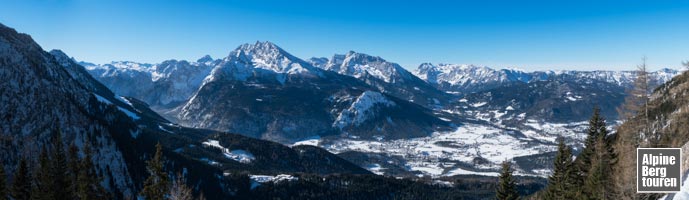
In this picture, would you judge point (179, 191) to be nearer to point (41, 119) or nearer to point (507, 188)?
point (507, 188)

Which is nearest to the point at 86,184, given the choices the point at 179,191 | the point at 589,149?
the point at 179,191

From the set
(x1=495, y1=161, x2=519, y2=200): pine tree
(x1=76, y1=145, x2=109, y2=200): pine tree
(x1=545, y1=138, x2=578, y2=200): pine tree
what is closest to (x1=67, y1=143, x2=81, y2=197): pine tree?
(x1=76, y1=145, x2=109, y2=200): pine tree

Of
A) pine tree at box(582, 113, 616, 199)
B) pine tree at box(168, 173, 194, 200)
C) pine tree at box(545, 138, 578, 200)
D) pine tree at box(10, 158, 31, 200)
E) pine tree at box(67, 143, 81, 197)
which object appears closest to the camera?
pine tree at box(168, 173, 194, 200)

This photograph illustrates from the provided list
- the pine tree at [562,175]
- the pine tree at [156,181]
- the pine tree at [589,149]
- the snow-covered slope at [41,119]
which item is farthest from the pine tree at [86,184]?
the pine tree at [589,149]

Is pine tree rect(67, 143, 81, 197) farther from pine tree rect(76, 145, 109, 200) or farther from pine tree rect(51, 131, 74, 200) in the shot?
pine tree rect(76, 145, 109, 200)

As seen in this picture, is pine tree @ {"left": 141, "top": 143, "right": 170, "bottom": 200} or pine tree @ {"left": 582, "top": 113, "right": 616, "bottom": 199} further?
pine tree @ {"left": 582, "top": 113, "right": 616, "bottom": 199}

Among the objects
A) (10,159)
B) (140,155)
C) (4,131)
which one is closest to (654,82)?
(10,159)
